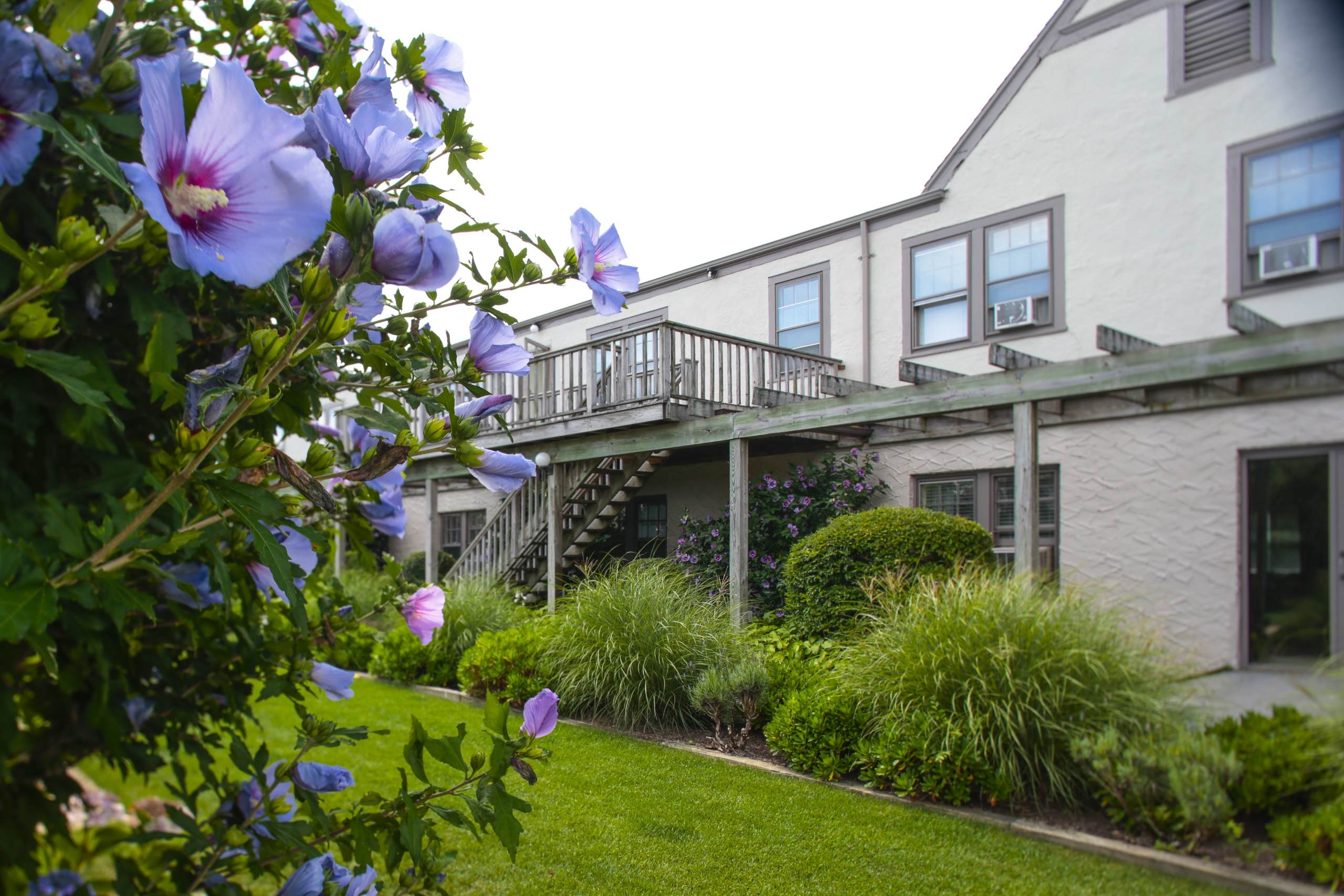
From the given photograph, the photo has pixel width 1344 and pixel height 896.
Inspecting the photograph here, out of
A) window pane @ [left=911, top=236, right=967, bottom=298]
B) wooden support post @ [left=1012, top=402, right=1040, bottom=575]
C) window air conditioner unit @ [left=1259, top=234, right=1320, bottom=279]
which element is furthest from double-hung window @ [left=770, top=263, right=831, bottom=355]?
window air conditioner unit @ [left=1259, top=234, right=1320, bottom=279]

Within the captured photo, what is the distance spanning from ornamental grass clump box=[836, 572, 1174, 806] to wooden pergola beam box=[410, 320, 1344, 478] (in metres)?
1.77

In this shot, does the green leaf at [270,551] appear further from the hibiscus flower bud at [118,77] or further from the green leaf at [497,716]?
the hibiscus flower bud at [118,77]

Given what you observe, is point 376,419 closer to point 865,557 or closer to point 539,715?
point 539,715

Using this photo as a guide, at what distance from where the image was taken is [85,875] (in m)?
1.16

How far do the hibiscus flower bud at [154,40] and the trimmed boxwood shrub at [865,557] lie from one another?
6.19 meters

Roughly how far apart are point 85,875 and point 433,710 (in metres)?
5.82

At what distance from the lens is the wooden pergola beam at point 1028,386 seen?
5070 millimetres

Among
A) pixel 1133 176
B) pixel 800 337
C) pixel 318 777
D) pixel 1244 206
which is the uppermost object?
pixel 1133 176

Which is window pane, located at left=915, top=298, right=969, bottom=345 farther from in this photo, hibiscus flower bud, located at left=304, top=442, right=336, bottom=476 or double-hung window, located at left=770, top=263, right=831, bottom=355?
hibiscus flower bud, located at left=304, top=442, right=336, bottom=476

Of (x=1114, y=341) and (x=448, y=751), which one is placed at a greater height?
(x=1114, y=341)

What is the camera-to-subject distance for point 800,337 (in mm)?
10867

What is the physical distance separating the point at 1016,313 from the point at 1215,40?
2.87 metres

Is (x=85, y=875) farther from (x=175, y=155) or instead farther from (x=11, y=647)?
(x=175, y=155)

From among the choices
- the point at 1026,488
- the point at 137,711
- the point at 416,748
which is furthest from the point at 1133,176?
the point at 137,711
